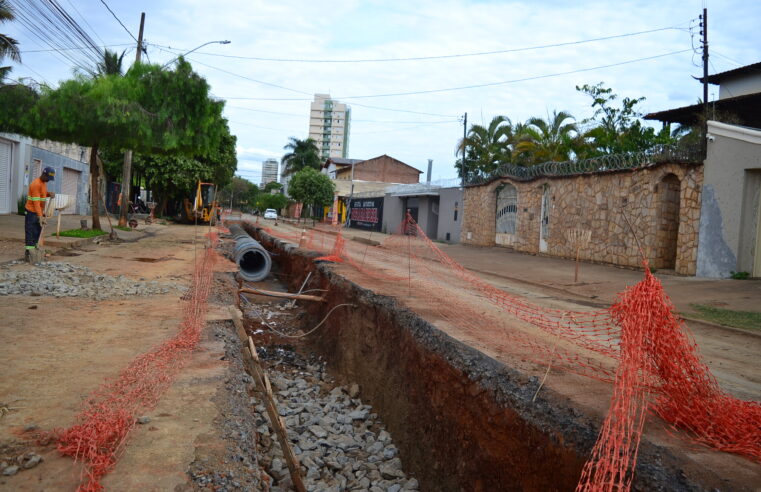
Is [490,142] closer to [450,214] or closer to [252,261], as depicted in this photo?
[450,214]

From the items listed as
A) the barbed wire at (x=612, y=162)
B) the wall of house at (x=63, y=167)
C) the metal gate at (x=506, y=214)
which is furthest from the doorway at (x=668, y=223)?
the wall of house at (x=63, y=167)

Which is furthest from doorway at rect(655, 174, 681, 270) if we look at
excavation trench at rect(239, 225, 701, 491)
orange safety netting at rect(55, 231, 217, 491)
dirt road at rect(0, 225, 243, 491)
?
orange safety netting at rect(55, 231, 217, 491)

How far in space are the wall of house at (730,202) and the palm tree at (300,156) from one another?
54.9 m

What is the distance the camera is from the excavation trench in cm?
336

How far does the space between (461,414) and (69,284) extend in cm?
602

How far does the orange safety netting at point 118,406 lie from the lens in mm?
2715

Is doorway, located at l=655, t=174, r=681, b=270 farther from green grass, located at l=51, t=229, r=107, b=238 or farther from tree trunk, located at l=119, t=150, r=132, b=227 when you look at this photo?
tree trunk, located at l=119, t=150, r=132, b=227

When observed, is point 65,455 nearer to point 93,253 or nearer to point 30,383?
point 30,383

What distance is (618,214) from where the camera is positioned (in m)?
16.0

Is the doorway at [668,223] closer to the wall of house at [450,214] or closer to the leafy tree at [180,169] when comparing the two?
the wall of house at [450,214]

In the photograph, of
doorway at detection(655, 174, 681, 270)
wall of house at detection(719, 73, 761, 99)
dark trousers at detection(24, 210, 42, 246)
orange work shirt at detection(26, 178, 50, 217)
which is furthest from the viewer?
wall of house at detection(719, 73, 761, 99)

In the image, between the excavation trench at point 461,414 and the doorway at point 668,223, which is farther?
the doorway at point 668,223

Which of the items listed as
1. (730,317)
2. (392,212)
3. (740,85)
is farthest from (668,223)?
(392,212)

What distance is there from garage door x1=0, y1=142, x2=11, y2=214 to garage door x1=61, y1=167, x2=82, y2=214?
639 centimetres
